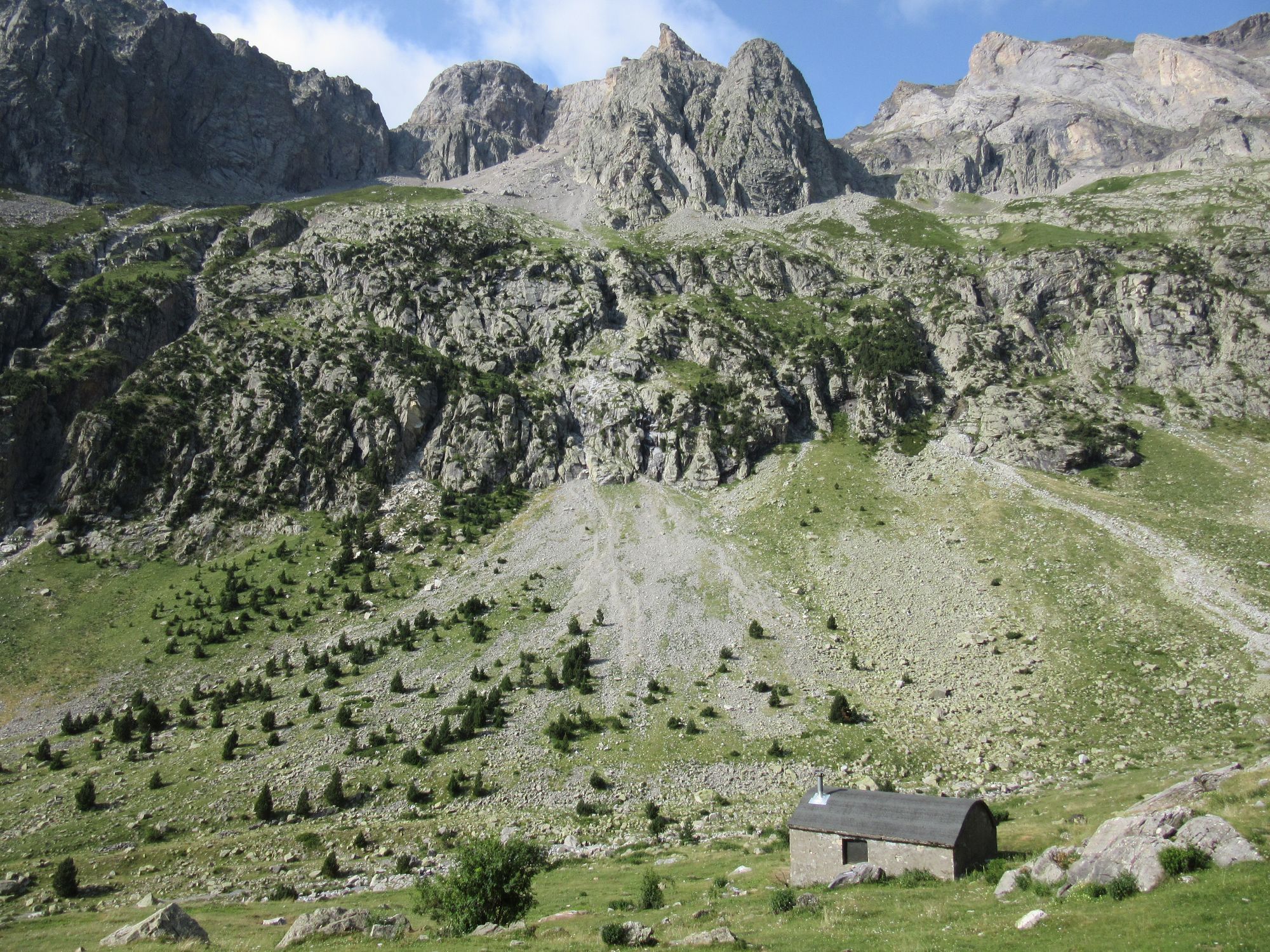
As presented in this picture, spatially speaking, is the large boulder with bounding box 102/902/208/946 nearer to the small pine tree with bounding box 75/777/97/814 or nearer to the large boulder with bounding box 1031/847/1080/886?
the small pine tree with bounding box 75/777/97/814

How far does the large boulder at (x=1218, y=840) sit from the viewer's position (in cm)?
1636

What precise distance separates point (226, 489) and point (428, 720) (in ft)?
186

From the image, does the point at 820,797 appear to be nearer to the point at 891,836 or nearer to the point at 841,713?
the point at 891,836

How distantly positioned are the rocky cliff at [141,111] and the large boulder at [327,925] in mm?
177326

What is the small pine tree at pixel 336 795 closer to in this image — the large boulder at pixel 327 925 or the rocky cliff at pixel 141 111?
the large boulder at pixel 327 925

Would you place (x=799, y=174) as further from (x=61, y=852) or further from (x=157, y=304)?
(x=61, y=852)

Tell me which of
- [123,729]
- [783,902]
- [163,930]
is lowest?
[123,729]

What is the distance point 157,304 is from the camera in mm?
111125

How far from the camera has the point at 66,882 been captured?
3069 cm

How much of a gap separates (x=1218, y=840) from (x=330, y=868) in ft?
111

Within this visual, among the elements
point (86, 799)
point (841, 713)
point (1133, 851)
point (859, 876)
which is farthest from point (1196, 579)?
point (86, 799)

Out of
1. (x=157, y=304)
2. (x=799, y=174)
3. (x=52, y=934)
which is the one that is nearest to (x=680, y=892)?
(x=52, y=934)

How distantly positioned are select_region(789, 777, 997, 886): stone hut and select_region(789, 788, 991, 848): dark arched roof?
2 cm

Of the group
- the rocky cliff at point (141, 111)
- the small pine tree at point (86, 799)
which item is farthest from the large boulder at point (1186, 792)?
the rocky cliff at point (141, 111)
